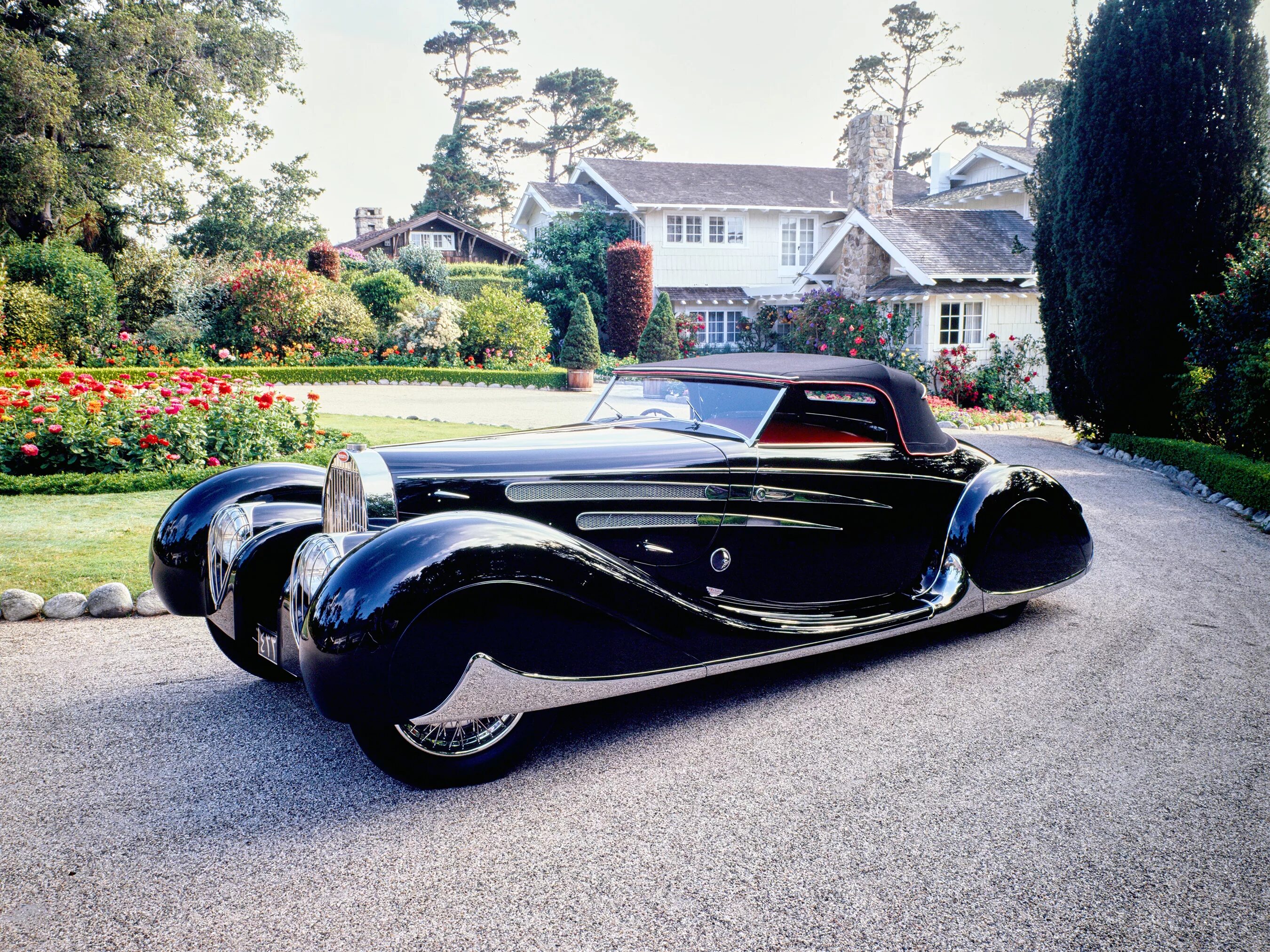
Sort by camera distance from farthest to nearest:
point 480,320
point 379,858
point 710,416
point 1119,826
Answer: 1. point 480,320
2. point 710,416
3. point 1119,826
4. point 379,858

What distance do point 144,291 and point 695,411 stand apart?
82.2ft

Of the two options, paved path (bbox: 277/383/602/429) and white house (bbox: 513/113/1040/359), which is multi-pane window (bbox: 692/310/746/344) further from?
paved path (bbox: 277/383/602/429)

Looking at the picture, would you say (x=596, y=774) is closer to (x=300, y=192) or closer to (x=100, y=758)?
(x=100, y=758)

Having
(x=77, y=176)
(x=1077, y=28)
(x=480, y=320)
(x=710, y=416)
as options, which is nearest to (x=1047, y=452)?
(x=1077, y=28)

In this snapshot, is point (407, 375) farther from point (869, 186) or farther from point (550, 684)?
point (550, 684)

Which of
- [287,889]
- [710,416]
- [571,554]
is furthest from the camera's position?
[710,416]

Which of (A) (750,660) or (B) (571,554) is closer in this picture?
(B) (571,554)

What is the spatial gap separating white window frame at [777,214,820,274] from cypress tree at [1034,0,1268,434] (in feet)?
56.3

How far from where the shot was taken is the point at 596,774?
3.47 meters

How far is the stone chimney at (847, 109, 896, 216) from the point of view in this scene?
69.6 ft

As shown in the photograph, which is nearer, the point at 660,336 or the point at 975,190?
the point at 660,336

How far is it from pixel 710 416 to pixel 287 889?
274 cm

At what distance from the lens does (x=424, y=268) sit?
3438 centimetres

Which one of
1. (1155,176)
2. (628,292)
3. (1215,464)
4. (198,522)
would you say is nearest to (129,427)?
(198,522)
